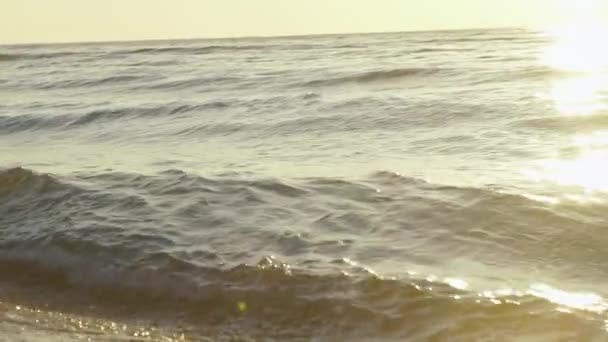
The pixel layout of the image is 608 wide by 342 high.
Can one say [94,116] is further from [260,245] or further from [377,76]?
[260,245]

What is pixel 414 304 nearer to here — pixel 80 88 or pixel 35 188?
pixel 35 188

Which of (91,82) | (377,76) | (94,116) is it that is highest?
(377,76)

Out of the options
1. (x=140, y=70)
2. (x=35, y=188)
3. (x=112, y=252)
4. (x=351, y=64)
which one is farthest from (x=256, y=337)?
(x=140, y=70)

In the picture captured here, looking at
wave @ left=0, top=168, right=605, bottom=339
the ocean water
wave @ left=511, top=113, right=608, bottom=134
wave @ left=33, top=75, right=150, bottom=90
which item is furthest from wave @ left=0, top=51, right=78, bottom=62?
wave @ left=0, top=168, right=605, bottom=339

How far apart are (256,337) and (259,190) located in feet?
8.96

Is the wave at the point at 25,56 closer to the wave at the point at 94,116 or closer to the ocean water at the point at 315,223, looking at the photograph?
the wave at the point at 94,116

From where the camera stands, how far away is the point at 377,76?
58.4 ft

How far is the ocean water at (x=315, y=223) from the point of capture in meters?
4.69

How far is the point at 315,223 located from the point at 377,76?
1186 centimetres

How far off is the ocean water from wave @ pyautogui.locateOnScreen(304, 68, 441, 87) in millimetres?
4134

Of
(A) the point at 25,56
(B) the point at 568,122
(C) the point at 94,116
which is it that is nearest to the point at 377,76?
(C) the point at 94,116

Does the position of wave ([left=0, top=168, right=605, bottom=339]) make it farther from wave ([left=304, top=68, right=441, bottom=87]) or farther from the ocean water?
wave ([left=304, top=68, right=441, bottom=87])

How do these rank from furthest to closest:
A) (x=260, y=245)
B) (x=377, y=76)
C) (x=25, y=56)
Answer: (x=25, y=56) → (x=377, y=76) → (x=260, y=245)

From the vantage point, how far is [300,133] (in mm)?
10758
